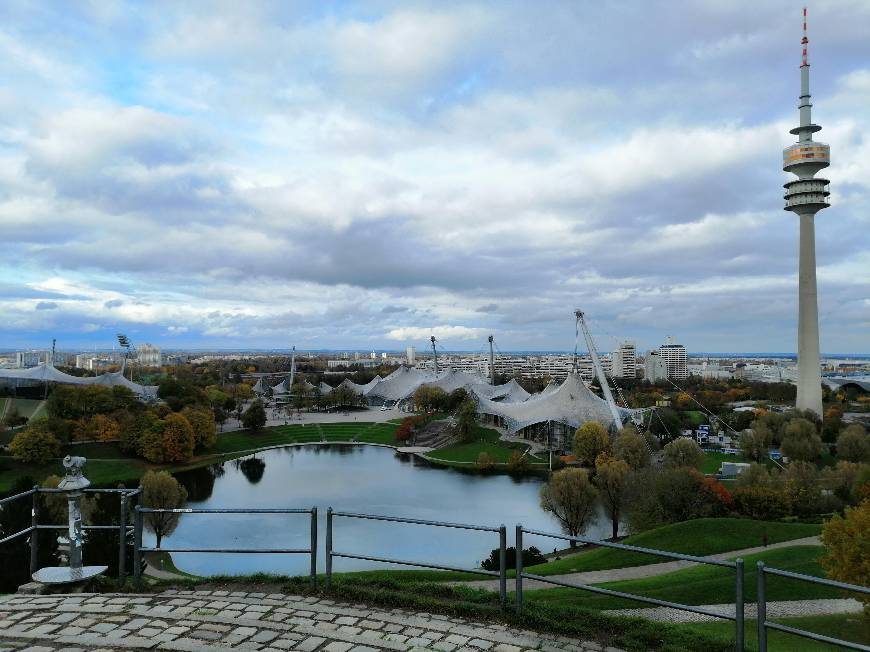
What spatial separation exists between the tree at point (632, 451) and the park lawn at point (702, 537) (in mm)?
10025

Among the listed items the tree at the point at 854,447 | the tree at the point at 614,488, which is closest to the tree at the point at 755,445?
the tree at the point at 854,447

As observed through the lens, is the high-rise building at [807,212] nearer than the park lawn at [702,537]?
No

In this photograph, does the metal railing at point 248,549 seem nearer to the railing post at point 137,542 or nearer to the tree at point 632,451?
the railing post at point 137,542

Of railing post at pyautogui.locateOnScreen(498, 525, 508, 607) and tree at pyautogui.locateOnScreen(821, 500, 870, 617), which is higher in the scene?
railing post at pyautogui.locateOnScreen(498, 525, 508, 607)

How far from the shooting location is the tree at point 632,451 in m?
32.4

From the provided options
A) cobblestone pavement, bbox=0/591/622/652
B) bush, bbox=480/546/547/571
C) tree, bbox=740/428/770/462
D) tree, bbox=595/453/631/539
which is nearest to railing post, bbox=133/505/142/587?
cobblestone pavement, bbox=0/591/622/652

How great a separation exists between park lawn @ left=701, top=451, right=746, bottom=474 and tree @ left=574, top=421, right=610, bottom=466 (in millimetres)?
5937

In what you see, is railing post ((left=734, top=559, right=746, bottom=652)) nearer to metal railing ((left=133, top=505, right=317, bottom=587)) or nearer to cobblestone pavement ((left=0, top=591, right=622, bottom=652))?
cobblestone pavement ((left=0, top=591, right=622, bottom=652))

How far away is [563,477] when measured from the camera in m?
24.5

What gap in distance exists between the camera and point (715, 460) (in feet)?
132

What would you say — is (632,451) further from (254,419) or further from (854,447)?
(254,419)

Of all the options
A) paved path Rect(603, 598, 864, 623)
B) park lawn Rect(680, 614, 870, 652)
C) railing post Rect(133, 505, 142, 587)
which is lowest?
paved path Rect(603, 598, 864, 623)

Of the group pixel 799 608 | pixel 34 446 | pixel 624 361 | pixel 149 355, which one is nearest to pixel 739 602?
pixel 799 608

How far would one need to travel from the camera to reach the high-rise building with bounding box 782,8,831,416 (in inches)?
1901
